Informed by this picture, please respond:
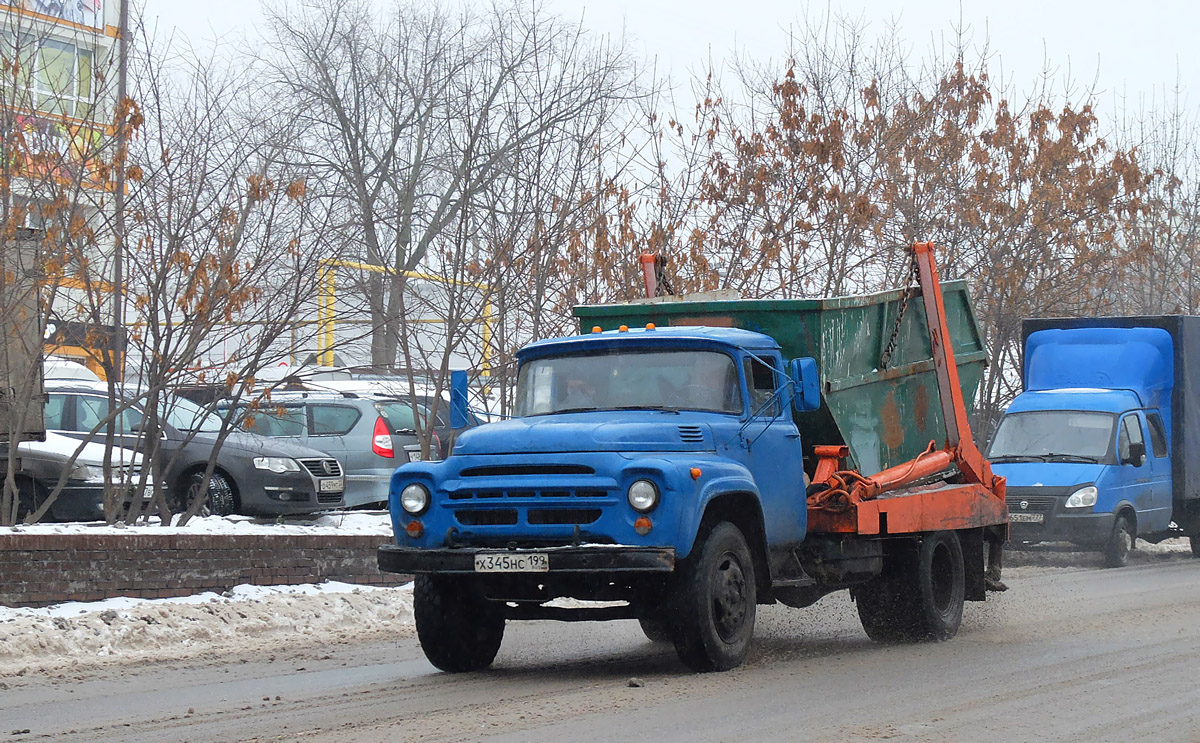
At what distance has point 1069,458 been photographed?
59.6 ft

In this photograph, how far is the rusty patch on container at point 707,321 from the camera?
10586 millimetres

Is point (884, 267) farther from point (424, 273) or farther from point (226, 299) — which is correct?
point (226, 299)

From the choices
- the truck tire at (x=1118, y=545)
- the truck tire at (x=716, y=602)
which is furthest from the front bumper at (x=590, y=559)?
the truck tire at (x=1118, y=545)

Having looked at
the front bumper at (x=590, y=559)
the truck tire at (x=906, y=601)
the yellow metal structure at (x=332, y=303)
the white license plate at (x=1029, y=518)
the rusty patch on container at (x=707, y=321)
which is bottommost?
the truck tire at (x=906, y=601)

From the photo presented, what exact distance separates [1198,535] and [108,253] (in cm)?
1435

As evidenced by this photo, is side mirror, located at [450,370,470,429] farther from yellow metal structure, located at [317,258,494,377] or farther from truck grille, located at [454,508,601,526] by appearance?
yellow metal structure, located at [317,258,494,377]

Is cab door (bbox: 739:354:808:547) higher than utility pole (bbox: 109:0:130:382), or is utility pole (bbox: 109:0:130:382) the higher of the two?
utility pole (bbox: 109:0:130:382)

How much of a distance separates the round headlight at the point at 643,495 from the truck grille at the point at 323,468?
823cm

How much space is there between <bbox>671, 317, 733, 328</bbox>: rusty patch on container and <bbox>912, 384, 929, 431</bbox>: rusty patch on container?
1955 mm

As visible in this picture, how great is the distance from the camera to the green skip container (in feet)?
33.9

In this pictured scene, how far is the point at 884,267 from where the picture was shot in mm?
21750

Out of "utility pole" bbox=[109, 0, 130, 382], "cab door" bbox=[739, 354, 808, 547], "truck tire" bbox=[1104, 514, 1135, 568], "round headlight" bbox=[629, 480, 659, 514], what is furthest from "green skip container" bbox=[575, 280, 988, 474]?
"truck tire" bbox=[1104, 514, 1135, 568]

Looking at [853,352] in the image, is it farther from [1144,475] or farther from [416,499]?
[1144,475]

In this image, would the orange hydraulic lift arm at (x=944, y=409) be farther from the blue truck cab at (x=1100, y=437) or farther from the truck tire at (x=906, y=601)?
the blue truck cab at (x=1100, y=437)
